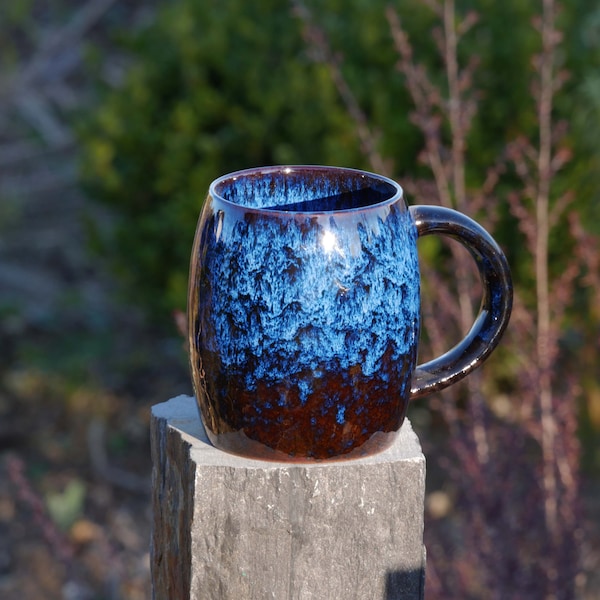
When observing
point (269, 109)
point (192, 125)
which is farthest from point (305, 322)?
point (192, 125)

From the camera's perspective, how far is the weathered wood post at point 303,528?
1377 mm

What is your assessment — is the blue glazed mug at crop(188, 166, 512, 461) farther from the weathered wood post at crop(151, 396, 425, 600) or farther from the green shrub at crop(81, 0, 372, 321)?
the green shrub at crop(81, 0, 372, 321)

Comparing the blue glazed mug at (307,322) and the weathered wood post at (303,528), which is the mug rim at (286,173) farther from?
the weathered wood post at (303,528)

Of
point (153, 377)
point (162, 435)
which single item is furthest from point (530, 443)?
point (162, 435)

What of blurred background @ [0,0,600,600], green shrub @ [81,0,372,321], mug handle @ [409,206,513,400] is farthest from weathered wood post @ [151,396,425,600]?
green shrub @ [81,0,372,321]

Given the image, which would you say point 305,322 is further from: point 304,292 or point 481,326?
point 481,326

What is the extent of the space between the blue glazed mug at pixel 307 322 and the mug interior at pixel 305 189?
0.04m

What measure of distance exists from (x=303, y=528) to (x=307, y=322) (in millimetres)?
303

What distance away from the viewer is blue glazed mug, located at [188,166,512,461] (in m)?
1.27

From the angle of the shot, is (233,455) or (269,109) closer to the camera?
(233,455)

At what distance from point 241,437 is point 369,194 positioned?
1.29 ft

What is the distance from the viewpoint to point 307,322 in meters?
1.27

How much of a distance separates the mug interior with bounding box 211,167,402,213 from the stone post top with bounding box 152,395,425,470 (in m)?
Result: 0.34

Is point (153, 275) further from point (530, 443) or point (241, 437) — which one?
point (241, 437)
